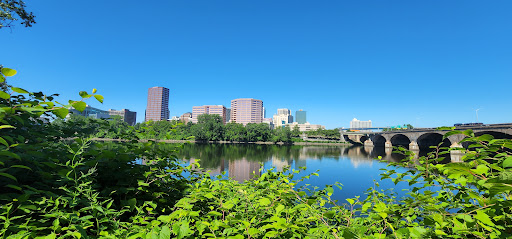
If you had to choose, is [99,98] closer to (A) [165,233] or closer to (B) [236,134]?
(A) [165,233]

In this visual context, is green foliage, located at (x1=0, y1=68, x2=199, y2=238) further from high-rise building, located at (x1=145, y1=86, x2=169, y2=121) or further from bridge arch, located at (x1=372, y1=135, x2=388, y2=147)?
high-rise building, located at (x1=145, y1=86, x2=169, y2=121)

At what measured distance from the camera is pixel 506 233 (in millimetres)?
882

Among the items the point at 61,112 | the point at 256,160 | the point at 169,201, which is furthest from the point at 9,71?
the point at 256,160

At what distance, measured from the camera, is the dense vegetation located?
0.95 meters

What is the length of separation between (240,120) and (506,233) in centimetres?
15248

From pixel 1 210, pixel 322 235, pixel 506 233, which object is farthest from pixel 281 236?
pixel 1 210

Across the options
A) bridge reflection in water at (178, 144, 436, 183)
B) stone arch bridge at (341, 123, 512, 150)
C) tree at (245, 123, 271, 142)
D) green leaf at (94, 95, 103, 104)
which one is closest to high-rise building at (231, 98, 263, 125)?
stone arch bridge at (341, 123, 512, 150)

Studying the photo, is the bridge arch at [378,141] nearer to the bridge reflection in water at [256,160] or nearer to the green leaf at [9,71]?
the bridge reflection in water at [256,160]

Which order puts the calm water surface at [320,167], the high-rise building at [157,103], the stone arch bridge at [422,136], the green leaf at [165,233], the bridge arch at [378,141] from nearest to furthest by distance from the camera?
the green leaf at [165,233], the calm water surface at [320,167], the stone arch bridge at [422,136], the bridge arch at [378,141], the high-rise building at [157,103]

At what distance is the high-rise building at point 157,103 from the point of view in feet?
492

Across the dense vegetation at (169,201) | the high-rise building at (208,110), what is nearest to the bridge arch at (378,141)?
the dense vegetation at (169,201)

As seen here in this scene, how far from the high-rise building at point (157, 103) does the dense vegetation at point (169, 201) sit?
16067 cm

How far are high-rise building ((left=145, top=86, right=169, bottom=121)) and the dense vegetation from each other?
16067cm

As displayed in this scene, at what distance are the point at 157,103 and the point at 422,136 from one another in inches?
5916
